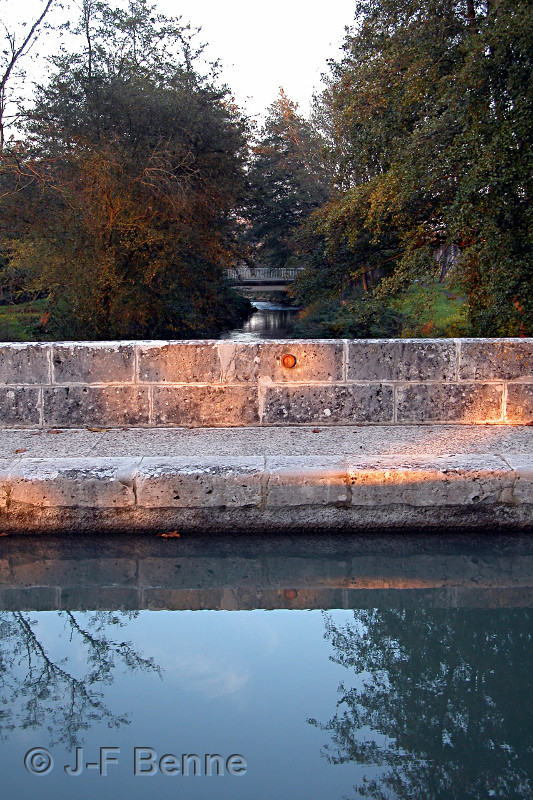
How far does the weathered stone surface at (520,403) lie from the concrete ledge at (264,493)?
1.19m

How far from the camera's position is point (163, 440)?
5.80 m

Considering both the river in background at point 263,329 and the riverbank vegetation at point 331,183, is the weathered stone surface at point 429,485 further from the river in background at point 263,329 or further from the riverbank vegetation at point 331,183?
the river in background at point 263,329

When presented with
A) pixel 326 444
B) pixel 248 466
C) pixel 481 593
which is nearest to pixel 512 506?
pixel 481 593

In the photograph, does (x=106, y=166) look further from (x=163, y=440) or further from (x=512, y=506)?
(x=512, y=506)

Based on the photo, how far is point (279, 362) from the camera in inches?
245

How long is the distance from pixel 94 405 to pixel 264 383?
146 cm

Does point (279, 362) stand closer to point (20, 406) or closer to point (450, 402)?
point (450, 402)

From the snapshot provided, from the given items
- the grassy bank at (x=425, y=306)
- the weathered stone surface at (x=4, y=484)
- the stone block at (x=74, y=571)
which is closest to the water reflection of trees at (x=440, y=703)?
the stone block at (x=74, y=571)

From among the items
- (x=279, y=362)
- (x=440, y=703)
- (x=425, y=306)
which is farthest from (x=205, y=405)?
(x=425, y=306)

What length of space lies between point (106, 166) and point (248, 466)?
14152 millimetres

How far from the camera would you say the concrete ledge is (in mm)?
4879

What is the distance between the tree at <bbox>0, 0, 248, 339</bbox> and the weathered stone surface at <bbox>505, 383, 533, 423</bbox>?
12.4m

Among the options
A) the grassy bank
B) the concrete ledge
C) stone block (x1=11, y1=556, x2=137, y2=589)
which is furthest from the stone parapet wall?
the grassy bank

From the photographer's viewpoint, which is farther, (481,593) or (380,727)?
(481,593)
